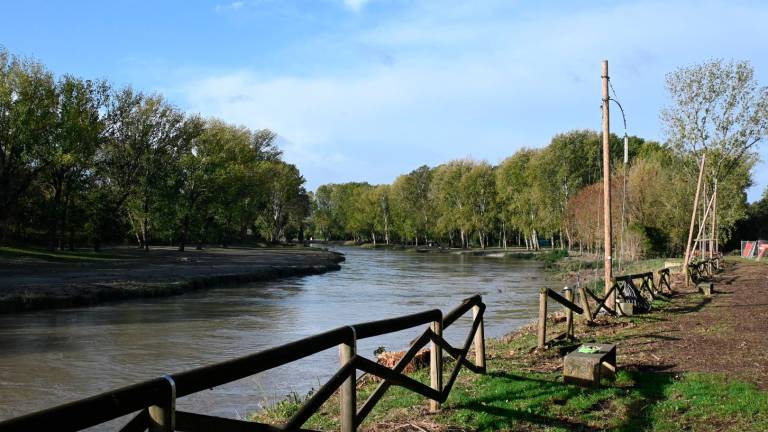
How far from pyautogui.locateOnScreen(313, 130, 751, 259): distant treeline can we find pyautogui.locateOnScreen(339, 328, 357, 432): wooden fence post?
2133 centimetres

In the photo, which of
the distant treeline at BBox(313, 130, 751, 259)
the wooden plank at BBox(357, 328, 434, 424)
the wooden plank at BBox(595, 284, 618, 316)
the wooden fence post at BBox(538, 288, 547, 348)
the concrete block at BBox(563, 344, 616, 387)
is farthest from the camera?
the distant treeline at BBox(313, 130, 751, 259)

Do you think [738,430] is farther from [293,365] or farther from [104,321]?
[104,321]

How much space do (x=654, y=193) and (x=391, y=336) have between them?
4656 centimetres

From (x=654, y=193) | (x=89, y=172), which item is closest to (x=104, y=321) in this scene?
(x=89, y=172)

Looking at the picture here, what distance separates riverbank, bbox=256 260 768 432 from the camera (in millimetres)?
7152

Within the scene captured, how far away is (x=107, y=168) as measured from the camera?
57.0m

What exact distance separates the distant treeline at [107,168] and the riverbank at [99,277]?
543 centimetres

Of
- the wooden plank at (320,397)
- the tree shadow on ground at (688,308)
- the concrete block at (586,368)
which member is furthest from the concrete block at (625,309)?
the wooden plank at (320,397)

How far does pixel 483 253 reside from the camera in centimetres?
9362

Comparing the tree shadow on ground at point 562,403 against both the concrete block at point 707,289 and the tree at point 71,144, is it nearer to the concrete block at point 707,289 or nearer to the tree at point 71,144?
the concrete block at point 707,289

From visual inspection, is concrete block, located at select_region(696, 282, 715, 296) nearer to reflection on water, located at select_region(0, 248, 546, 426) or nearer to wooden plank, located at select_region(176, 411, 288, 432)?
reflection on water, located at select_region(0, 248, 546, 426)

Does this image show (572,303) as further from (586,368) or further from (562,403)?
(562,403)

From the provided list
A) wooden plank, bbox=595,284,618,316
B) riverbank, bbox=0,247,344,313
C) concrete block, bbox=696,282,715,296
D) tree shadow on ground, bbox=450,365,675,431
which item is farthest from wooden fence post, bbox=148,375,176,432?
riverbank, bbox=0,247,344,313

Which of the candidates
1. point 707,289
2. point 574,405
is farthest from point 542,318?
point 707,289
